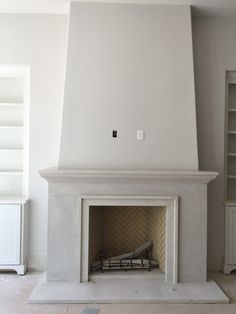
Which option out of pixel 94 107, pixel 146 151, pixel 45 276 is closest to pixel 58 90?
pixel 94 107

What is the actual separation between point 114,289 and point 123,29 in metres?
2.59

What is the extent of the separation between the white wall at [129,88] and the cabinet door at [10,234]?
779mm

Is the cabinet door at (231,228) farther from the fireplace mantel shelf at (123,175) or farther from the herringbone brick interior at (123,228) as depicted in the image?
the herringbone brick interior at (123,228)

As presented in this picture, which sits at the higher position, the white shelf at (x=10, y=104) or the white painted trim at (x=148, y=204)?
the white shelf at (x=10, y=104)

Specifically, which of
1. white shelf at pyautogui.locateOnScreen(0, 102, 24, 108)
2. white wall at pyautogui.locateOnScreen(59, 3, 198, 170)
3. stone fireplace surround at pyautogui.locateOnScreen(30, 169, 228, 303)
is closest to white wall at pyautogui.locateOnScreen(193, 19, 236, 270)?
white wall at pyautogui.locateOnScreen(59, 3, 198, 170)

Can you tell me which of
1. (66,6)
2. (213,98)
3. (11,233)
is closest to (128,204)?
(11,233)

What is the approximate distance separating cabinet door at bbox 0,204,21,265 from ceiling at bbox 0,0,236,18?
2.11m

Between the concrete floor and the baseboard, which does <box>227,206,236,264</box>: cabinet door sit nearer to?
the concrete floor

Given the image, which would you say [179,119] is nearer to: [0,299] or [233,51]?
[233,51]

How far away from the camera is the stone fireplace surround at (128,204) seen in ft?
10.9

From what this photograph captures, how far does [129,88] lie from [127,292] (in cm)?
198

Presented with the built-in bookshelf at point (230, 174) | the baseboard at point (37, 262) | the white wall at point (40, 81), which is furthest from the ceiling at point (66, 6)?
the baseboard at point (37, 262)

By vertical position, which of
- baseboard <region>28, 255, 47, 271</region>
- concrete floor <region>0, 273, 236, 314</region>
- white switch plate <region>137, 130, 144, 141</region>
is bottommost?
concrete floor <region>0, 273, 236, 314</region>

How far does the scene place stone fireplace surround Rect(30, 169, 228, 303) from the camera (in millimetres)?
3322
